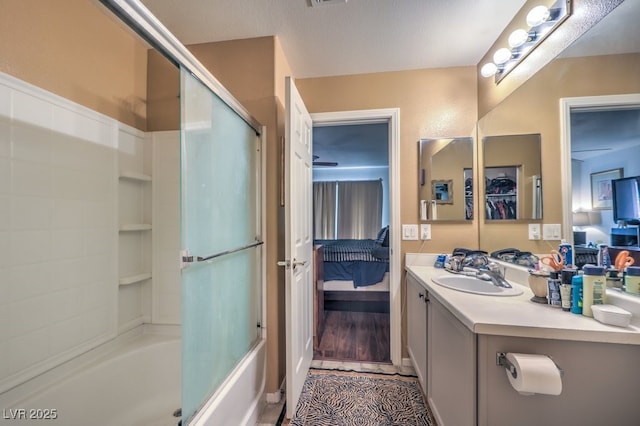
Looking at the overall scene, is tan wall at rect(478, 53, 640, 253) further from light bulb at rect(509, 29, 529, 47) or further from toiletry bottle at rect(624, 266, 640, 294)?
toiletry bottle at rect(624, 266, 640, 294)

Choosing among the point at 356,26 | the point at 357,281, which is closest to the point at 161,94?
the point at 356,26

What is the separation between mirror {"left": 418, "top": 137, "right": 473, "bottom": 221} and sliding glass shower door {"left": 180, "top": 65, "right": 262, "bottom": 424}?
4.43ft

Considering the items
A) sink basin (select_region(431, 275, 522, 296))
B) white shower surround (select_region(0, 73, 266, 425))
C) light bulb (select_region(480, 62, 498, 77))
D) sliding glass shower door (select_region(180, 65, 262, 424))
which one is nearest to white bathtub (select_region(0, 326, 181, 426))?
white shower surround (select_region(0, 73, 266, 425))

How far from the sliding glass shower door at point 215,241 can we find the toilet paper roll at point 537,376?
4.08ft

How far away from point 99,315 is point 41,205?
0.71 metres

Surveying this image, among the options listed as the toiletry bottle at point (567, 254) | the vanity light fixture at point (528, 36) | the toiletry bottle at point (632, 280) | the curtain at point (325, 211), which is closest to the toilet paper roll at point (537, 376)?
the toiletry bottle at point (632, 280)

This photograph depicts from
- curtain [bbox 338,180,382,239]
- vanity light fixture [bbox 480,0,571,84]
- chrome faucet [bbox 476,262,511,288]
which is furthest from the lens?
curtain [bbox 338,180,382,239]

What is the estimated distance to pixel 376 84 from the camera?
217 cm

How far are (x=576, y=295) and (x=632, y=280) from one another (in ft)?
0.57

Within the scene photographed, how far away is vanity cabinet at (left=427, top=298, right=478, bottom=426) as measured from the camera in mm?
1019

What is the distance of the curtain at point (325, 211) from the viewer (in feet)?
20.8

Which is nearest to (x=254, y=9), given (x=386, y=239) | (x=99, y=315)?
Result: (x=99, y=315)

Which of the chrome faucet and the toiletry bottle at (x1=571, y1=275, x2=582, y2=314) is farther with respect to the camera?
the chrome faucet

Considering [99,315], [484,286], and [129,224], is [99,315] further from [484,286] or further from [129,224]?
[484,286]
